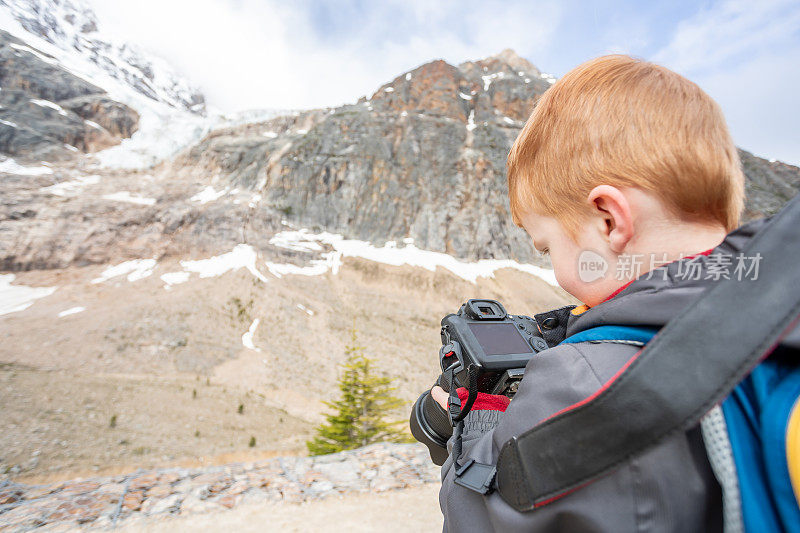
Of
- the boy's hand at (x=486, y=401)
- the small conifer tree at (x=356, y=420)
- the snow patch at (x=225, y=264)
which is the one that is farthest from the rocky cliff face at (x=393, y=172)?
the boy's hand at (x=486, y=401)

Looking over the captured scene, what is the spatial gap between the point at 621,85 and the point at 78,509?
773cm

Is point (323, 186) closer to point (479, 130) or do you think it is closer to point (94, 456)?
point (479, 130)

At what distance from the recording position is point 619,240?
1086mm

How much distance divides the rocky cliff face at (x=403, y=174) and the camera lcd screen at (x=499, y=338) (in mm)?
48744

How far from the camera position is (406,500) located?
660 cm

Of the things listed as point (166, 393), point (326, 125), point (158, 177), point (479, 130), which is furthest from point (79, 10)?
point (166, 393)

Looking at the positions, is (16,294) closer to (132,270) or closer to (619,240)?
(132,270)

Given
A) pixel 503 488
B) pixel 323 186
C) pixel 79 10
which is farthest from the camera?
pixel 79 10

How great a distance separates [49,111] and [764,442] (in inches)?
3646

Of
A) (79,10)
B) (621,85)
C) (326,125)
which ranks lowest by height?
(621,85)

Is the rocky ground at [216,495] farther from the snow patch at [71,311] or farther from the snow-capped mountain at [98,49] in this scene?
the snow-capped mountain at [98,49]

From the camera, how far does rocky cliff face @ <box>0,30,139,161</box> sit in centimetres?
5678

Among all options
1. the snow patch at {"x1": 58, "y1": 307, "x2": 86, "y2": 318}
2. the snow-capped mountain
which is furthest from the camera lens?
the snow-capped mountain

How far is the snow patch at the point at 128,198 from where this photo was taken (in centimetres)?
4701
